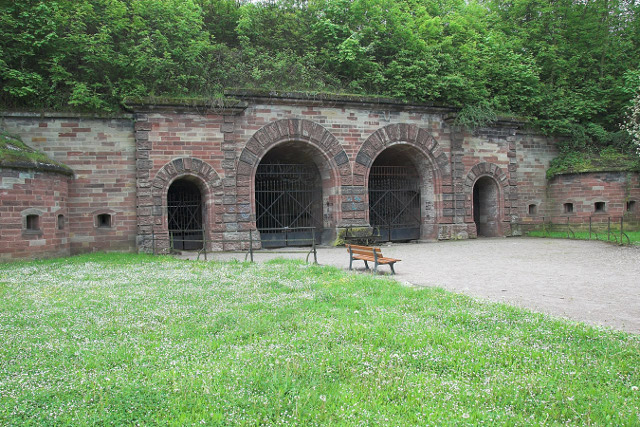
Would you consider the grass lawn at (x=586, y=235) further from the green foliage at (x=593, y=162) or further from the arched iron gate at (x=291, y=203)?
the arched iron gate at (x=291, y=203)

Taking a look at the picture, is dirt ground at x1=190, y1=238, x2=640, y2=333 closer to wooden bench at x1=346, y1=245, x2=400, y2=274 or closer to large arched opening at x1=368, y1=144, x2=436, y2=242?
wooden bench at x1=346, y1=245, x2=400, y2=274

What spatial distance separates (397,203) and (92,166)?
12.1 m

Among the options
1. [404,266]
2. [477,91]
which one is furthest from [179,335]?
[477,91]

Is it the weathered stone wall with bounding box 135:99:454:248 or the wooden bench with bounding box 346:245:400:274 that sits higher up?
the weathered stone wall with bounding box 135:99:454:248

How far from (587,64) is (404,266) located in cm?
1827

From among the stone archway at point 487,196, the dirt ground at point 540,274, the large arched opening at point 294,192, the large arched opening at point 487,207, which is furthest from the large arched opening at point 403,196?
the large arched opening at point 487,207

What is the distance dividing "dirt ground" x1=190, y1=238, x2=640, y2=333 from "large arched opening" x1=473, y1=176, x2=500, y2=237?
396 centimetres

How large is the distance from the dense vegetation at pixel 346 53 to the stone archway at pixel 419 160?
1.52 metres

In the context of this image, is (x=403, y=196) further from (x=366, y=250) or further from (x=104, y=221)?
(x=104, y=221)

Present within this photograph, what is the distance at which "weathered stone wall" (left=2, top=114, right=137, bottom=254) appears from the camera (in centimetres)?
1426

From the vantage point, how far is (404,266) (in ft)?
36.9

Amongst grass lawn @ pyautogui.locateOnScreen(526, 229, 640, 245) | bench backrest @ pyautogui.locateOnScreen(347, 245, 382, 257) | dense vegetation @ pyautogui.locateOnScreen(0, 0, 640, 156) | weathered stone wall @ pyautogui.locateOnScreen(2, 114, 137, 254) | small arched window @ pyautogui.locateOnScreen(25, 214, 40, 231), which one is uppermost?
dense vegetation @ pyautogui.locateOnScreen(0, 0, 640, 156)

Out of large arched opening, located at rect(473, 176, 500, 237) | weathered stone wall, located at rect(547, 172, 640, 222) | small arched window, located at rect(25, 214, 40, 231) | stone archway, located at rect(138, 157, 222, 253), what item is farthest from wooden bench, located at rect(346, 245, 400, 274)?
weathered stone wall, located at rect(547, 172, 640, 222)

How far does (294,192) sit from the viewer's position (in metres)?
18.7
